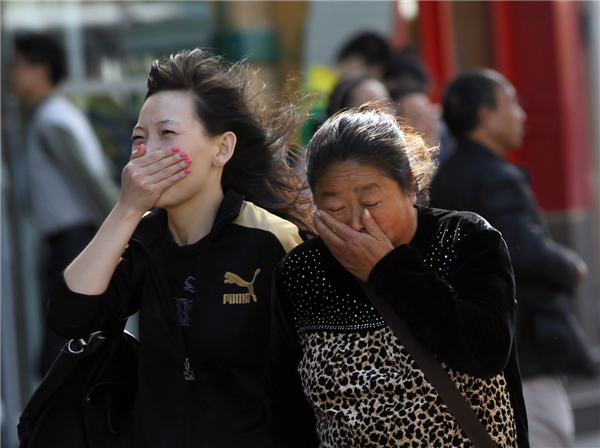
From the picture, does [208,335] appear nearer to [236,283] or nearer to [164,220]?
[236,283]

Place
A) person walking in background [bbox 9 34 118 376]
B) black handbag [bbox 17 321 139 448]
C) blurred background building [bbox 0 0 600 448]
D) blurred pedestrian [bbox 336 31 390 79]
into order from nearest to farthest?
black handbag [bbox 17 321 139 448], person walking in background [bbox 9 34 118 376], blurred background building [bbox 0 0 600 448], blurred pedestrian [bbox 336 31 390 79]

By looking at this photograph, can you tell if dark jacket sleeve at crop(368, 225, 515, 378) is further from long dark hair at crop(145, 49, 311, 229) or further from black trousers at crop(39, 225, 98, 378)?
black trousers at crop(39, 225, 98, 378)

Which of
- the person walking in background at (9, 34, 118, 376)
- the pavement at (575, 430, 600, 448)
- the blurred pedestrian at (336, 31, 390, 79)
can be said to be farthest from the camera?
the blurred pedestrian at (336, 31, 390, 79)

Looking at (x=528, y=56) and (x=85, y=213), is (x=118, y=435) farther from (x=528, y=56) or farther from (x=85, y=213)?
(x=528, y=56)

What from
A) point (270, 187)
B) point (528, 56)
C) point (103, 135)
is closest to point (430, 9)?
point (528, 56)

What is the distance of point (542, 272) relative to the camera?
371cm

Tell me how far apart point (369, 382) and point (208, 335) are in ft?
1.71

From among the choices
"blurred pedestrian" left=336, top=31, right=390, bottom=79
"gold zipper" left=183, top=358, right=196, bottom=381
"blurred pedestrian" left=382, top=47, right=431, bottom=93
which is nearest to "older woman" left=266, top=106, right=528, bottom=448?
"gold zipper" left=183, top=358, right=196, bottom=381

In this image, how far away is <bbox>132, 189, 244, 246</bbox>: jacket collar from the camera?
91.6 inches

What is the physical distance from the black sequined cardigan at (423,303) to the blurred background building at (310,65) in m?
3.63

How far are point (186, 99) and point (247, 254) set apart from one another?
48 centimetres

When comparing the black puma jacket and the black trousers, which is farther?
the black trousers

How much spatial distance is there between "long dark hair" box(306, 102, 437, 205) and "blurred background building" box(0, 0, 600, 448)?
3723 mm

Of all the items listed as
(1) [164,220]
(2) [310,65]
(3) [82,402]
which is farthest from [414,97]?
(3) [82,402]
